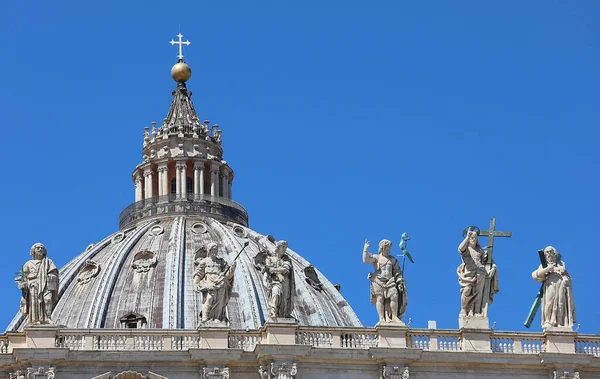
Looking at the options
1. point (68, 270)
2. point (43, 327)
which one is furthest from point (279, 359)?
point (68, 270)

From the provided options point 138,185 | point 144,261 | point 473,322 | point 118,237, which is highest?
point 138,185

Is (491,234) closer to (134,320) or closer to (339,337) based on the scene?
(339,337)

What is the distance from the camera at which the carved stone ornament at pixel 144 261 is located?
6585 inches

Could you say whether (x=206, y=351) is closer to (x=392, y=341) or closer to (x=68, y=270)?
(x=392, y=341)

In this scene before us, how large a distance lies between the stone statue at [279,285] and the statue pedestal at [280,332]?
531 millimetres

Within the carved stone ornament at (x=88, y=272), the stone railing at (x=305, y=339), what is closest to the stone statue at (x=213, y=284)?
the stone railing at (x=305, y=339)

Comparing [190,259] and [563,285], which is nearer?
[563,285]

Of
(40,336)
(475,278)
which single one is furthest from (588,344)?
(40,336)

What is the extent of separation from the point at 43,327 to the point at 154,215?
95448 millimetres

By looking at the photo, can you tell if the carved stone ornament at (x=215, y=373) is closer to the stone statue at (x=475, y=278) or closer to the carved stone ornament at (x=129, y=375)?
the carved stone ornament at (x=129, y=375)

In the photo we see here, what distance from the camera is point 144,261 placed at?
168 meters

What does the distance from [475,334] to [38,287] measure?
16547mm

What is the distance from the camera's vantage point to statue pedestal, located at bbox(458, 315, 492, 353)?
8344 centimetres

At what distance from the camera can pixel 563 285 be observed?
3314 inches
